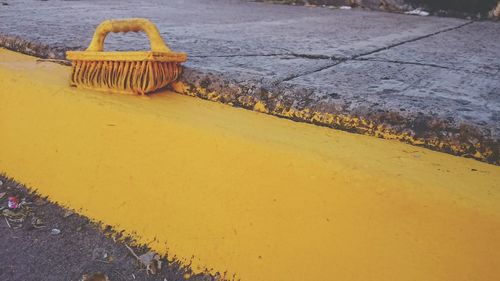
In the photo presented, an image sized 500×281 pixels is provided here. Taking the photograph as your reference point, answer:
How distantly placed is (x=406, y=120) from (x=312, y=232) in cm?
23

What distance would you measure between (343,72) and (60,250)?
0.70 metres

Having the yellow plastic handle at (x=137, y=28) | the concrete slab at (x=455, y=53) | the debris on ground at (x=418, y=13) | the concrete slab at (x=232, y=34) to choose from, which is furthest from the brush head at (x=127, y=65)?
the debris on ground at (x=418, y=13)

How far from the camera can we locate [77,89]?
3.18 feet

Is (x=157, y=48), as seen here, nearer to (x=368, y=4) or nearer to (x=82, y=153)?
(x=82, y=153)

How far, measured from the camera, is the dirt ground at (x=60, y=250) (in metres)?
0.81

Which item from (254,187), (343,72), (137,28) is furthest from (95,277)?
(343,72)

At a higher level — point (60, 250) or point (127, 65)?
point (127, 65)

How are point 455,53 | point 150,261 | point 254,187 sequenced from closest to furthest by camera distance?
point 254,187, point 150,261, point 455,53

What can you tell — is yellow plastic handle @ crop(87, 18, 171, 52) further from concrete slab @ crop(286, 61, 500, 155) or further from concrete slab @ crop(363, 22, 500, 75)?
concrete slab @ crop(363, 22, 500, 75)

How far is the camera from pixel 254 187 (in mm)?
716

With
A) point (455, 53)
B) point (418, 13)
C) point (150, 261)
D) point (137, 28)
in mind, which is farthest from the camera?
point (418, 13)

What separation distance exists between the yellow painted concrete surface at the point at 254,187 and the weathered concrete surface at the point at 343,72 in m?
0.04

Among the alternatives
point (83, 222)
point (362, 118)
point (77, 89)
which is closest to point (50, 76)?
point (77, 89)

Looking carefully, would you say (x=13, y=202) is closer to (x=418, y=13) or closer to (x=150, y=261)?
(x=150, y=261)
